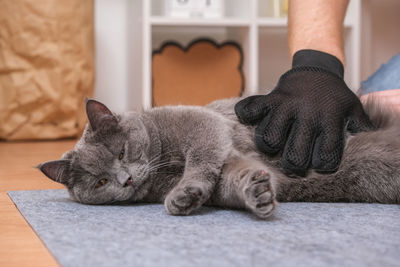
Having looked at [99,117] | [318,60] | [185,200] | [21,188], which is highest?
[318,60]

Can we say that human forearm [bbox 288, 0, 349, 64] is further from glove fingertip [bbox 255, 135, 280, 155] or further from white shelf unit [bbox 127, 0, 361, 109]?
white shelf unit [bbox 127, 0, 361, 109]

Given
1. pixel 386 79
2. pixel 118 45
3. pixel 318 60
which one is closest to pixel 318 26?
pixel 318 60

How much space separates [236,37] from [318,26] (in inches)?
56.9

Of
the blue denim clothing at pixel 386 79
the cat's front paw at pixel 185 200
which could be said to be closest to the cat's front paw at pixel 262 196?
the cat's front paw at pixel 185 200

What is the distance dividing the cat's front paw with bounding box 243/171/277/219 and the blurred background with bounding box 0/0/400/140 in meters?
1.62

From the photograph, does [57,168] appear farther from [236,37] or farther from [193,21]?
[236,37]

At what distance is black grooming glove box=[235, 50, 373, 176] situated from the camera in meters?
1.09

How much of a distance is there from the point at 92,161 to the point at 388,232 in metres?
0.62

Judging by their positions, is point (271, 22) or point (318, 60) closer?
point (318, 60)

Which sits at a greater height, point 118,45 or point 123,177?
point 118,45

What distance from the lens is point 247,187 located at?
91cm

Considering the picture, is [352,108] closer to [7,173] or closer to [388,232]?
[388,232]

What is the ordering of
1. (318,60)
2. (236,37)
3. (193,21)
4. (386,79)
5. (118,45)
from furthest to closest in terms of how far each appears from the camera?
(118,45)
(236,37)
(193,21)
(386,79)
(318,60)

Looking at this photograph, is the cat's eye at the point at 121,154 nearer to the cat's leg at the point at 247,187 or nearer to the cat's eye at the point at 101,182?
the cat's eye at the point at 101,182
